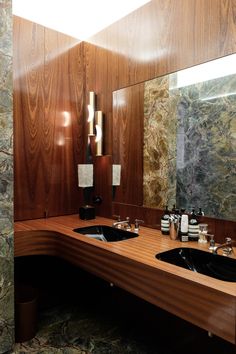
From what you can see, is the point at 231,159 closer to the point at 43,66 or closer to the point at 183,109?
the point at 183,109

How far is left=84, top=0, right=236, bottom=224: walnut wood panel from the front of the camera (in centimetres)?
179

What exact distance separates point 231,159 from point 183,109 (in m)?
0.53

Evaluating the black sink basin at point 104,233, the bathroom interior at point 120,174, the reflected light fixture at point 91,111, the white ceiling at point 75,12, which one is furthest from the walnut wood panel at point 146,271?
the white ceiling at point 75,12

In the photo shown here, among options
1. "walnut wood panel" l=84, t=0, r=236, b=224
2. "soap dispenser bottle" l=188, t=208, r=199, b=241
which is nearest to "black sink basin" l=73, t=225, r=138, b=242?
"walnut wood panel" l=84, t=0, r=236, b=224

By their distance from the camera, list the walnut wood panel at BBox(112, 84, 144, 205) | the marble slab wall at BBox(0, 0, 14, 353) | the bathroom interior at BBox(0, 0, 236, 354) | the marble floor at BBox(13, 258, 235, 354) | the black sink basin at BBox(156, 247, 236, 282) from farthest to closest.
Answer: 1. the walnut wood panel at BBox(112, 84, 144, 205)
2. the marble floor at BBox(13, 258, 235, 354)
3. the marble slab wall at BBox(0, 0, 14, 353)
4. the bathroom interior at BBox(0, 0, 236, 354)
5. the black sink basin at BBox(156, 247, 236, 282)

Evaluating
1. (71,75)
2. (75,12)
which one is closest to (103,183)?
(71,75)

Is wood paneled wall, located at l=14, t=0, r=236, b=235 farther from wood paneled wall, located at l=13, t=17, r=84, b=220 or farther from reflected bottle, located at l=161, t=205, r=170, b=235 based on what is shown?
reflected bottle, located at l=161, t=205, r=170, b=235

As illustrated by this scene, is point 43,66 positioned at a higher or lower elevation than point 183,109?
higher

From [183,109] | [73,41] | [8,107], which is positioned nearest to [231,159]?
[183,109]

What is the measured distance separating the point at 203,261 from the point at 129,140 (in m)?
1.24

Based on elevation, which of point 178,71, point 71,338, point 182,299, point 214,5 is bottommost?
point 71,338

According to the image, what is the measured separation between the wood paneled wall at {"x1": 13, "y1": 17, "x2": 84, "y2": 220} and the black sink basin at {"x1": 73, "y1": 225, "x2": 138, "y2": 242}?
1.89 feet

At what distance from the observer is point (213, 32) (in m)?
1.81

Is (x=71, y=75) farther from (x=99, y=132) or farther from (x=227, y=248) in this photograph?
(x=227, y=248)
